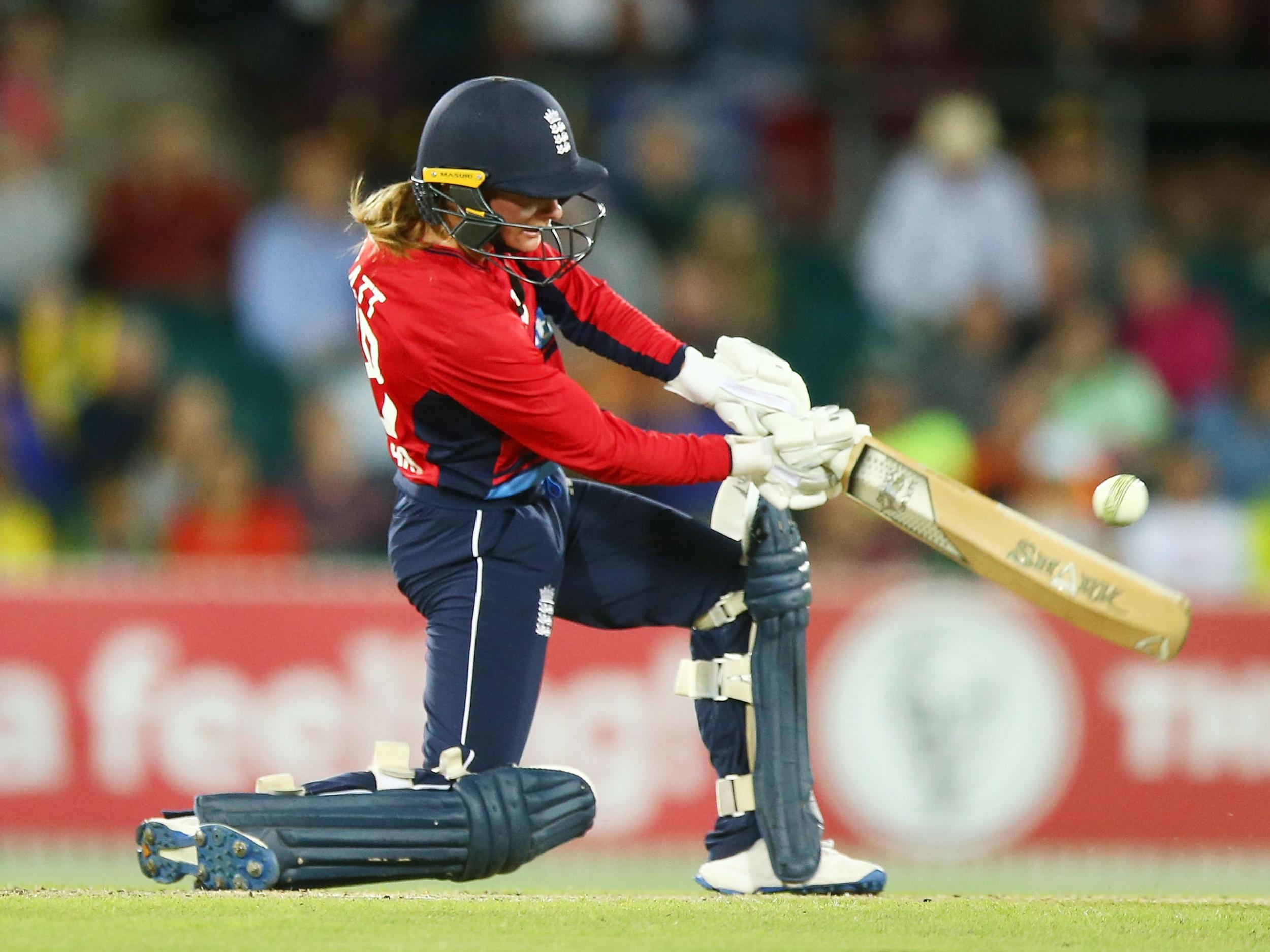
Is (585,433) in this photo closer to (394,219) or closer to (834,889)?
(394,219)

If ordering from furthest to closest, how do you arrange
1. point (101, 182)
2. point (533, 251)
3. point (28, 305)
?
point (101, 182) → point (28, 305) → point (533, 251)

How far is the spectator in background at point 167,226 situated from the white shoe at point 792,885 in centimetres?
561

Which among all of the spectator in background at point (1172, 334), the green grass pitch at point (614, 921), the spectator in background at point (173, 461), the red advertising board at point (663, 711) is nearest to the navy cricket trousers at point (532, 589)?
the green grass pitch at point (614, 921)

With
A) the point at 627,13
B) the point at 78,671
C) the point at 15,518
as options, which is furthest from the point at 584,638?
the point at 627,13

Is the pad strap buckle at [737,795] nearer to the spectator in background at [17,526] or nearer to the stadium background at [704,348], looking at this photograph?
the stadium background at [704,348]

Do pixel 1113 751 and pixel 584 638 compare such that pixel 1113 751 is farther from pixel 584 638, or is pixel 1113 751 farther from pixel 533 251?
pixel 533 251

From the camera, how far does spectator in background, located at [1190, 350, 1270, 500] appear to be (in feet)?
28.6

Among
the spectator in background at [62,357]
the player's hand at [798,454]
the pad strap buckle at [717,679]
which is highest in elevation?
the spectator in background at [62,357]

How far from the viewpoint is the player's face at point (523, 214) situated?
424 cm

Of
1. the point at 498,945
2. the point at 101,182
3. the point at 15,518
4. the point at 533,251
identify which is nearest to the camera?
the point at 498,945

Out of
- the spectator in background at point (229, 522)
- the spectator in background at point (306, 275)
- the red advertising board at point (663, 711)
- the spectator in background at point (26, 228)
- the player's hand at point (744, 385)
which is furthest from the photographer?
the spectator in background at point (26, 228)

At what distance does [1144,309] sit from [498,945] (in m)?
6.39

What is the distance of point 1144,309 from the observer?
9234 millimetres

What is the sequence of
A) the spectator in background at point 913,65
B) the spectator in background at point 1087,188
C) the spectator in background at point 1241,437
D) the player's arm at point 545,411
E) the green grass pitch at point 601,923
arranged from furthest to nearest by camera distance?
1. the spectator in background at point 913,65
2. the spectator in background at point 1087,188
3. the spectator in background at point 1241,437
4. the player's arm at point 545,411
5. the green grass pitch at point 601,923
